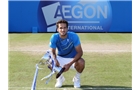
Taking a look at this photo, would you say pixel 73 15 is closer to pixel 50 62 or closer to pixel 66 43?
pixel 66 43

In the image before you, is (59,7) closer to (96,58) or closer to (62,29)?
(96,58)

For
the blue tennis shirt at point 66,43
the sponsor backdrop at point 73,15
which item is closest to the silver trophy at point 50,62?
the blue tennis shirt at point 66,43

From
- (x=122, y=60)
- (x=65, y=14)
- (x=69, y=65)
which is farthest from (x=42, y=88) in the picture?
(x=65, y=14)

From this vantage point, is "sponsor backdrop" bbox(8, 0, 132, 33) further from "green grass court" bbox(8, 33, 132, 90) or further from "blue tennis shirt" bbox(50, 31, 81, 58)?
"blue tennis shirt" bbox(50, 31, 81, 58)

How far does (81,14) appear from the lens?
22.1m

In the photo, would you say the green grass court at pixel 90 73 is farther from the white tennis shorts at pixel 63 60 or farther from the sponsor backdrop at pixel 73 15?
the sponsor backdrop at pixel 73 15

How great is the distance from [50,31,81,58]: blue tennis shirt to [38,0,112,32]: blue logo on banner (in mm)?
16634

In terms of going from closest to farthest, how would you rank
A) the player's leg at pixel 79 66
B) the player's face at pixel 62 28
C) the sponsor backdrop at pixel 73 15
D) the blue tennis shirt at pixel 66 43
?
the player's face at pixel 62 28, the blue tennis shirt at pixel 66 43, the player's leg at pixel 79 66, the sponsor backdrop at pixel 73 15

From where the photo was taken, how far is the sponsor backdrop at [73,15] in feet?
72.0

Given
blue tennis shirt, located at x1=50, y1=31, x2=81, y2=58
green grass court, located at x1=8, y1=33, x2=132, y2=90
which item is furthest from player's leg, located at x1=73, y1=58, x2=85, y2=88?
blue tennis shirt, located at x1=50, y1=31, x2=81, y2=58

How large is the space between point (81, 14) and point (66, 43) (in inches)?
664

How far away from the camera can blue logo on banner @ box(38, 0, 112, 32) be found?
22.2 meters

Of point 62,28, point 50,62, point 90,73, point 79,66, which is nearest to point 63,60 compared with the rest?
point 79,66

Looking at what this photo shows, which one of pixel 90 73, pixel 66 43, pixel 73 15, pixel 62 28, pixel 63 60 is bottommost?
pixel 90 73
